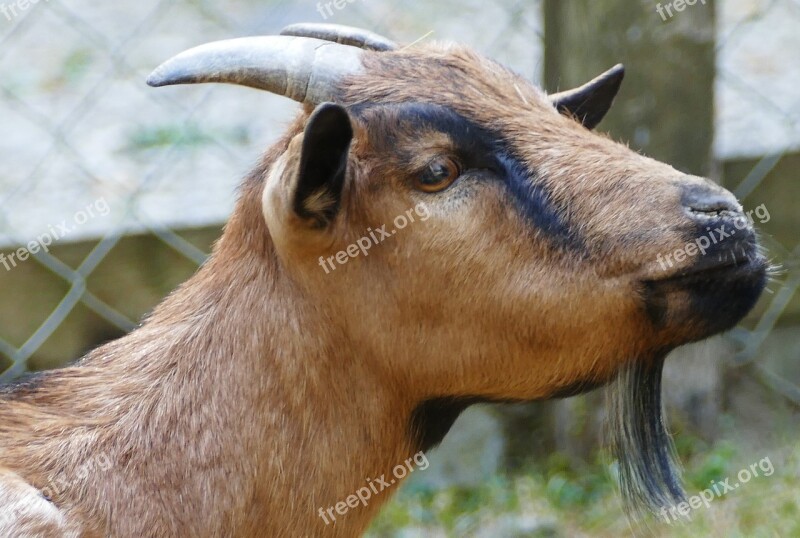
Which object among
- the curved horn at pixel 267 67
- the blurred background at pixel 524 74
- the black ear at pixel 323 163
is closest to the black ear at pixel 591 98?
the curved horn at pixel 267 67

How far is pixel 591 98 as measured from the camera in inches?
154

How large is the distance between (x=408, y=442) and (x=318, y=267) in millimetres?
593

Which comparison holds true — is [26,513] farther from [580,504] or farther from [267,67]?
[580,504]

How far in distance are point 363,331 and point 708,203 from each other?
3.25ft

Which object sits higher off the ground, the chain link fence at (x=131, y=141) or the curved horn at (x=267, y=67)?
the curved horn at (x=267, y=67)

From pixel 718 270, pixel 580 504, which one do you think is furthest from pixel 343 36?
pixel 580 504

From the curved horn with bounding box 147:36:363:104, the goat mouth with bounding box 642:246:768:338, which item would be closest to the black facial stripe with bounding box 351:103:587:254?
the curved horn with bounding box 147:36:363:104

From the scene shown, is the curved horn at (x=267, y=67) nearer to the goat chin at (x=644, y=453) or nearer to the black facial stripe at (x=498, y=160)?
the black facial stripe at (x=498, y=160)

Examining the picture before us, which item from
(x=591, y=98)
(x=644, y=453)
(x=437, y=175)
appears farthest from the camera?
(x=591, y=98)

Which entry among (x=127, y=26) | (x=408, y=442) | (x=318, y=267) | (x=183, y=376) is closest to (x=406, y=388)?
(x=408, y=442)


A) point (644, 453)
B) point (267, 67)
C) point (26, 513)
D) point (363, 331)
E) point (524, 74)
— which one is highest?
point (267, 67)

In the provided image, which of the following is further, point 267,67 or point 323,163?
point 267,67

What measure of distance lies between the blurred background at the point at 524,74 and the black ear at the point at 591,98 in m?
1.60

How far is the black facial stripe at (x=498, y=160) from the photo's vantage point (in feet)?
10.7
